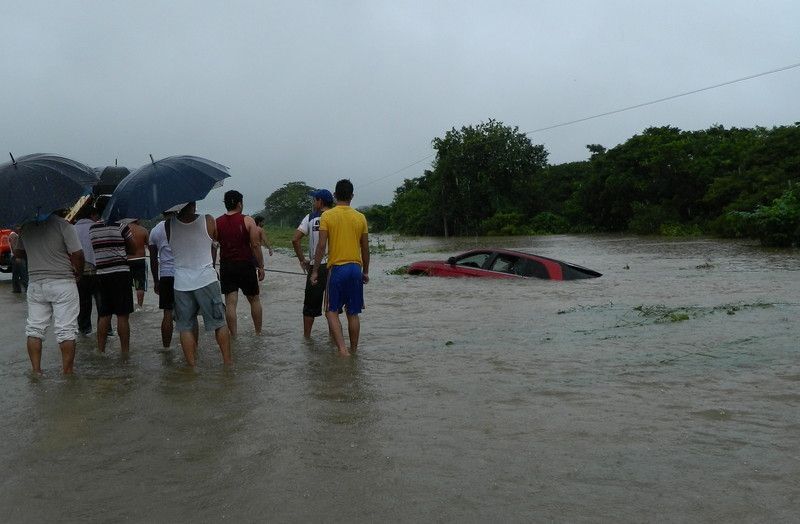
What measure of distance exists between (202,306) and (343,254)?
1400 millimetres

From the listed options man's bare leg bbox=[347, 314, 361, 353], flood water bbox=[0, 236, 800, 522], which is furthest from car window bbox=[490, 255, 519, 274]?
man's bare leg bbox=[347, 314, 361, 353]

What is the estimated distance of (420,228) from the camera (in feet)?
211

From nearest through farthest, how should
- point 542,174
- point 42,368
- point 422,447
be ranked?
point 422,447
point 42,368
point 542,174

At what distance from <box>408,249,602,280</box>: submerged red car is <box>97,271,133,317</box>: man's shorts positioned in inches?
308

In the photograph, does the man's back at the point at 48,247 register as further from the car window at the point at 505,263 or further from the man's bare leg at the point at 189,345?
the car window at the point at 505,263

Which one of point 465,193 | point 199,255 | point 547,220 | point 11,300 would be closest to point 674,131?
point 547,220

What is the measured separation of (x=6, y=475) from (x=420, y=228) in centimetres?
6037

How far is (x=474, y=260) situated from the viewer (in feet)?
48.7

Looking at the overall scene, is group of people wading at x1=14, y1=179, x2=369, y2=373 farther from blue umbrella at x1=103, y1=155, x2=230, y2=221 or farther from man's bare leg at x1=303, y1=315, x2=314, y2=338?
blue umbrella at x1=103, y1=155, x2=230, y2=221

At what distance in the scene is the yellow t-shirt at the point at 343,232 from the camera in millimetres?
7320

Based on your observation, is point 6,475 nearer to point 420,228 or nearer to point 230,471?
point 230,471

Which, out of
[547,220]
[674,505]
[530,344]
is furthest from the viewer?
[547,220]

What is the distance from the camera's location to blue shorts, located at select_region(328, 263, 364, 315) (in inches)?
291

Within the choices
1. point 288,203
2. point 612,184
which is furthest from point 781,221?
point 288,203
